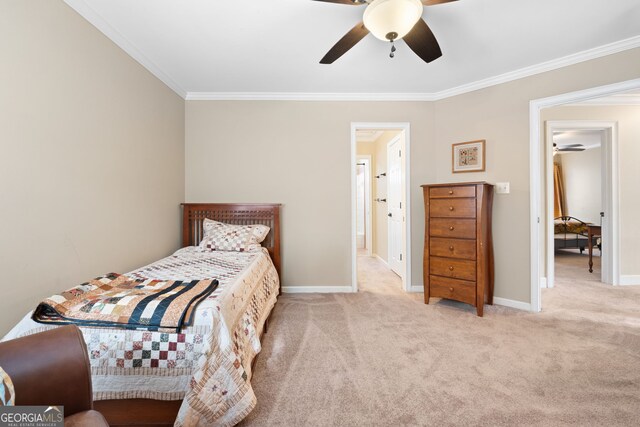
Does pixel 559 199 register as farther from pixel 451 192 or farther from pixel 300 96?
pixel 300 96

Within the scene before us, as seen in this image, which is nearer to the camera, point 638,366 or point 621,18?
point 638,366

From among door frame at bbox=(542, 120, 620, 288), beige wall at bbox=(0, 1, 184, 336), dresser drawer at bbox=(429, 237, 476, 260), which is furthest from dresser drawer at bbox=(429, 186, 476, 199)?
beige wall at bbox=(0, 1, 184, 336)

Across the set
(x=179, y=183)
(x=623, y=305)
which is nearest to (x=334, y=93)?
(x=179, y=183)

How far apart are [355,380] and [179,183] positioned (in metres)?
2.81

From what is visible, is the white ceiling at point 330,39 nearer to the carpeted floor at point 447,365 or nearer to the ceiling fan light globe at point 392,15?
the ceiling fan light globe at point 392,15

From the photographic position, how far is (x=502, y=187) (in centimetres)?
296

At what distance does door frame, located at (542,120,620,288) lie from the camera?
11.8 ft

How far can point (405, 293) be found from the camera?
336 cm

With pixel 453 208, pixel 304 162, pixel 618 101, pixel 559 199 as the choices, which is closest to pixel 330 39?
pixel 304 162

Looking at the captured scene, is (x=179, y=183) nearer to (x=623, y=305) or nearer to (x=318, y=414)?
(x=318, y=414)

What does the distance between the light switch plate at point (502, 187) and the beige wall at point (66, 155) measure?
11.9ft

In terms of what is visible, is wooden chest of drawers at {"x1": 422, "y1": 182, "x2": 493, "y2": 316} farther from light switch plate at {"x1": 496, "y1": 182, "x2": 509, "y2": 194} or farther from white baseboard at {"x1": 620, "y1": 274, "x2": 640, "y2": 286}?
white baseboard at {"x1": 620, "y1": 274, "x2": 640, "y2": 286}

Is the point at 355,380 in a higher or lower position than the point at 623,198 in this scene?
lower

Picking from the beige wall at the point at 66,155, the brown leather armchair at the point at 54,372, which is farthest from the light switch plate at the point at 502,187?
the beige wall at the point at 66,155
